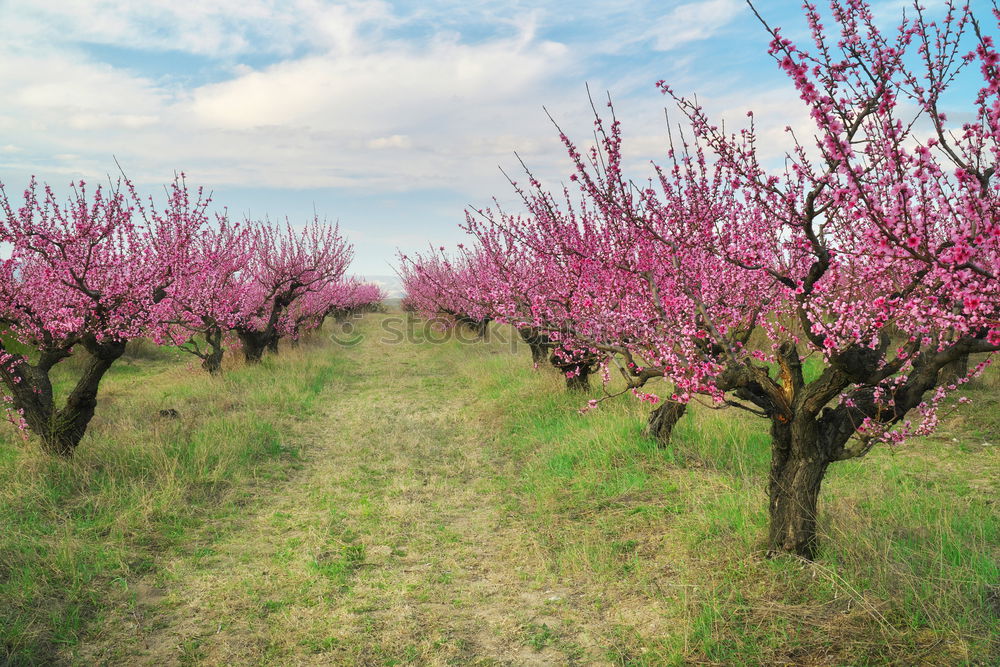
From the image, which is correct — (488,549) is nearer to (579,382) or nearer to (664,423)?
(664,423)

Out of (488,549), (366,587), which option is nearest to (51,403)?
(366,587)

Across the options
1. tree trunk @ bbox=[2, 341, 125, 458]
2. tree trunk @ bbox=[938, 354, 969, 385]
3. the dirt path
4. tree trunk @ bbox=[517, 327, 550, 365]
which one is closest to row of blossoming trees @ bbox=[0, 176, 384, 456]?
tree trunk @ bbox=[2, 341, 125, 458]

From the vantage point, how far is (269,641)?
15.0ft

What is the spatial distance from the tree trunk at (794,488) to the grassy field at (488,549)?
0.18 meters

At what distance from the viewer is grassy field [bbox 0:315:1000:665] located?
4.27 metres

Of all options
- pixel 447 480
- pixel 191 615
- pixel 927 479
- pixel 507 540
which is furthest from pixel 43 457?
pixel 927 479

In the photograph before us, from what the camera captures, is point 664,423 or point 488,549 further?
point 664,423

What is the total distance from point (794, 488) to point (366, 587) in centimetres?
375

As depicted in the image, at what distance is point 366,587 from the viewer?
17.6 ft

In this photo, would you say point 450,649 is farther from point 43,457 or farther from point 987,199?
point 43,457

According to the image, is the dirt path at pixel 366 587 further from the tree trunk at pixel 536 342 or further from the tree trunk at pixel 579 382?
the tree trunk at pixel 536 342

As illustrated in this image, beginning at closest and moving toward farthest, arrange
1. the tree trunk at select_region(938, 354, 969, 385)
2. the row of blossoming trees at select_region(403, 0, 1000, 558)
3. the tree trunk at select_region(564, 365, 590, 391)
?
the row of blossoming trees at select_region(403, 0, 1000, 558) → the tree trunk at select_region(564, 365, 590, 391) → the tree trunk at select_region(938, 354, 969, 385)

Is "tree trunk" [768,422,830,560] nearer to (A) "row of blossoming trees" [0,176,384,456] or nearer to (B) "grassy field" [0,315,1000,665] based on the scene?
Answer: (B) "grassy field" [0,315,1000,665]

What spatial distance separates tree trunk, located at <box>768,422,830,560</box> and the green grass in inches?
216
